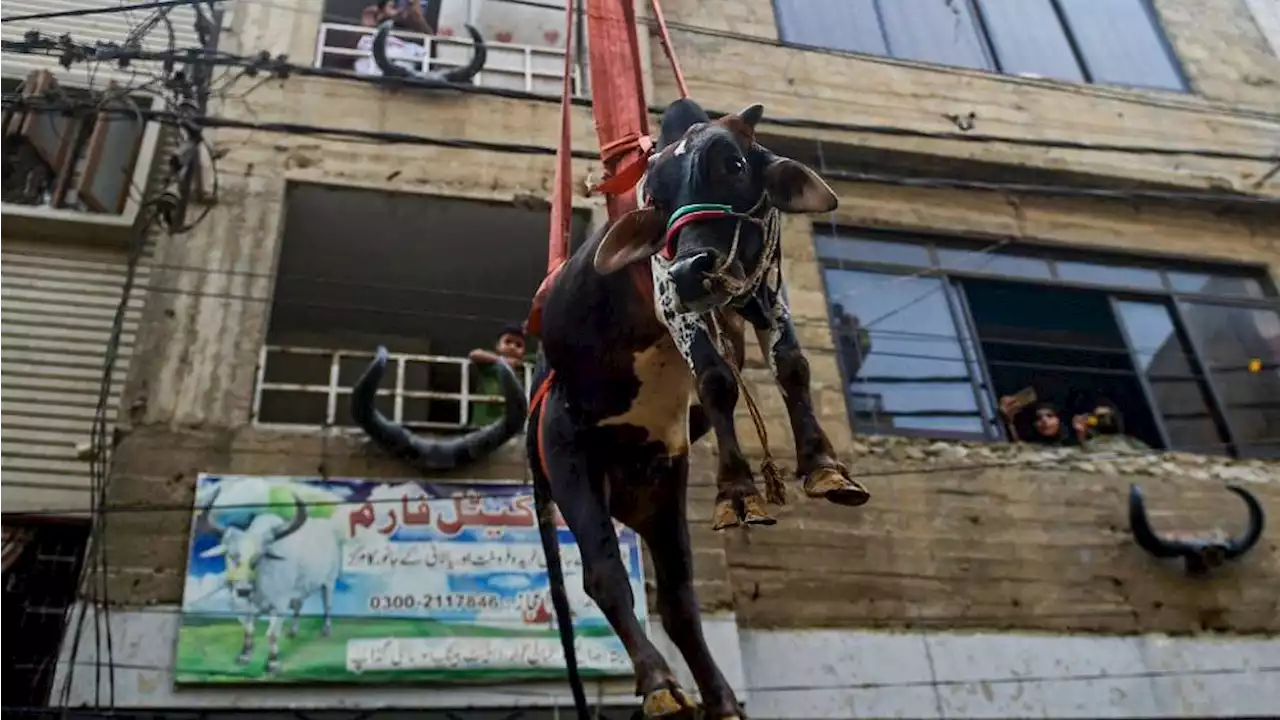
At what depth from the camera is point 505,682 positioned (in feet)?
22.5

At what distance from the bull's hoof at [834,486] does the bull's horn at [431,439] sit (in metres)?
4.73

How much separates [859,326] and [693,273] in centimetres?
718

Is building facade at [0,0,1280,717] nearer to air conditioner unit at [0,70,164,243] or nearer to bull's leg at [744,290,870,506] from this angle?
air conditioner unit at [0,70,164,243]

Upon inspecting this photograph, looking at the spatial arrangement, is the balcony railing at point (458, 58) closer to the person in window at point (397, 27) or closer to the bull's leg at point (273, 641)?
the person in window at point (397, 27)

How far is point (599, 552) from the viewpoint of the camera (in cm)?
385

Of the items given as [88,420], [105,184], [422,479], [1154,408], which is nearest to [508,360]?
[422,479]

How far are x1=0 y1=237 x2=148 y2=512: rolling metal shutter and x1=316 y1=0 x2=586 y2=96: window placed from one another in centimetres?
307

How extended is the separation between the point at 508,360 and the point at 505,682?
269 centimetres

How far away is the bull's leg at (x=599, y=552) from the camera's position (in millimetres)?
3365

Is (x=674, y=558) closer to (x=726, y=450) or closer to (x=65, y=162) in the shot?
(x=726, y=450)

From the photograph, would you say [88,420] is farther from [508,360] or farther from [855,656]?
[855,656]

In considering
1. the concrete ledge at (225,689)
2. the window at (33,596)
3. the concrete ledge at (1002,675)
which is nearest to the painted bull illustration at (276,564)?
the concrete ledge at (225,689)

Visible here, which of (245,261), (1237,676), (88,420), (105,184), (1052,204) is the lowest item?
(1237,676)

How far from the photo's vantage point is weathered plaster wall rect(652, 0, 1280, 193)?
36.0ft
